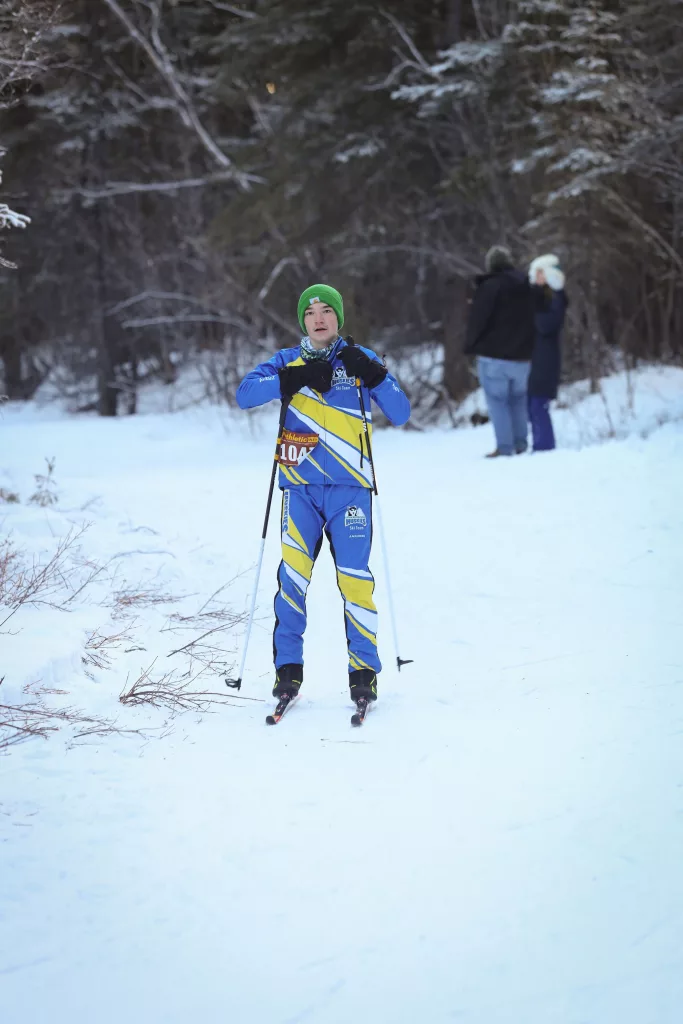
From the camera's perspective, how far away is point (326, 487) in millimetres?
4738

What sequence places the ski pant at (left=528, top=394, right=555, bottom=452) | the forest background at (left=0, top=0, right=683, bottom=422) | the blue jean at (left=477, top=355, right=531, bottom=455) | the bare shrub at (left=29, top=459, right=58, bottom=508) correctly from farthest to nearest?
1. the forest background at (left=0, top=0, right=683, bottom=422)
2. the blue jean at (left=477, top=355, right=531, bottom=455)
3. the ski pant at (left=528, top=394, right=555, bottom=452)
4. the bare shrub at (left=29, top=459, right=58, bottom=508)

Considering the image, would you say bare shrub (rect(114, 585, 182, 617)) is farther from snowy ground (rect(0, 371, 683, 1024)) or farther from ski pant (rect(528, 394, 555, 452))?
ski pant (rect(528, 394, 555, 452))

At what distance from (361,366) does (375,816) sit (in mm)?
2079

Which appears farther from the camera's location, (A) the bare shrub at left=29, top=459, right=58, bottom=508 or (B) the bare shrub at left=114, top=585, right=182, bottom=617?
(A) the bare shrub at left=29, top=459, right=58, bottom=508

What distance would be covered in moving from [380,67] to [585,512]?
9811 mm

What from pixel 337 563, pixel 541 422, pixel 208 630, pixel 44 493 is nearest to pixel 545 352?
pixel 541 422

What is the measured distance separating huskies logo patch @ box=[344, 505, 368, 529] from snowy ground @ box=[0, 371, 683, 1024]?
0.89 metres

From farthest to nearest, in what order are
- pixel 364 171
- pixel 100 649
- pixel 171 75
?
pixel 171 75
pixel 364 171
pixel 100 649

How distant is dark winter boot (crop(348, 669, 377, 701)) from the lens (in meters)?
4.58

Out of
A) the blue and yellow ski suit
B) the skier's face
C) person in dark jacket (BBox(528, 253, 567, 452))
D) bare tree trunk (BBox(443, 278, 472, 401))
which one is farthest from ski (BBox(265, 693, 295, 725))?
bare tree trunk (BBox(443, 278, 472, 401))

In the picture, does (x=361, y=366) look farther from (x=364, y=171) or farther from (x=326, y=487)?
(x=364, y=171)

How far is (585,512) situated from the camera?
26.7 ft

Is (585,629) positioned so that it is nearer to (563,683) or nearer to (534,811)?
(563,683)

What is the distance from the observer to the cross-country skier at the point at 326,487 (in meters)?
4.69
